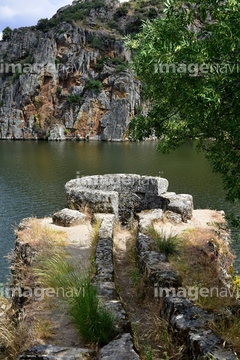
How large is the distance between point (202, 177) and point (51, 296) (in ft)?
89.9

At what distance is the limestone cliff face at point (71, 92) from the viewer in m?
86.0

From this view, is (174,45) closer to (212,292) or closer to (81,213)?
(212,292)

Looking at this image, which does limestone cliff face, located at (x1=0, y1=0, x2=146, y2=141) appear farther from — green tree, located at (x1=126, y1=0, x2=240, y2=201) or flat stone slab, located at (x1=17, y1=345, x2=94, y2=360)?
flat stone slab, located at (x1=17, y1=345, x2=94, y2=360)

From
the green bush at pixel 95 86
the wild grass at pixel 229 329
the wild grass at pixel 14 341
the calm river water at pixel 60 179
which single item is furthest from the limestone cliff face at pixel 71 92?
the wild grass at pixel 229 329

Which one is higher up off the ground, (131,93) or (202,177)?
(131,93)

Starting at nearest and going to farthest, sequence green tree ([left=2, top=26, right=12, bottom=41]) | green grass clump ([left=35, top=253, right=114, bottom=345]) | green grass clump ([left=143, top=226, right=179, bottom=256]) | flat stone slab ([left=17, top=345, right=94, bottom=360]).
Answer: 1. flat stone slab ([left=17, top=345, right=94, bottom=360])
2. green grass clump ([left=35, top=253, right=114, bottom=345])
3. green grass clump ([left=143, top=226, right=179, bottom=256])
4. green tree ([left=2, top=26, right=12, bottom=41])

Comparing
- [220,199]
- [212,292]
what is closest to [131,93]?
[220,199]

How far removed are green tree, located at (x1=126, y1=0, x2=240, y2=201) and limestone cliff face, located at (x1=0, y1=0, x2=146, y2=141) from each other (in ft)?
248

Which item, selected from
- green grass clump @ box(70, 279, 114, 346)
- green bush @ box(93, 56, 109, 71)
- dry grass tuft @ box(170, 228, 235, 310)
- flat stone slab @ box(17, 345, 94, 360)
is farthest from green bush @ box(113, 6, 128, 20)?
flat stone slab @ box(17, 345, 94, 360)

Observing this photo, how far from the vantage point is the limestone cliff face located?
8600cm

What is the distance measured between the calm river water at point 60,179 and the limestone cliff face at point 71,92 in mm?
37757

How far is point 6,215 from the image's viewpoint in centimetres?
2186

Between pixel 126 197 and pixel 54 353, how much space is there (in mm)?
12700

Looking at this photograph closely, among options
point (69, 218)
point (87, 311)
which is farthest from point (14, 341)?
point (69, 218)
